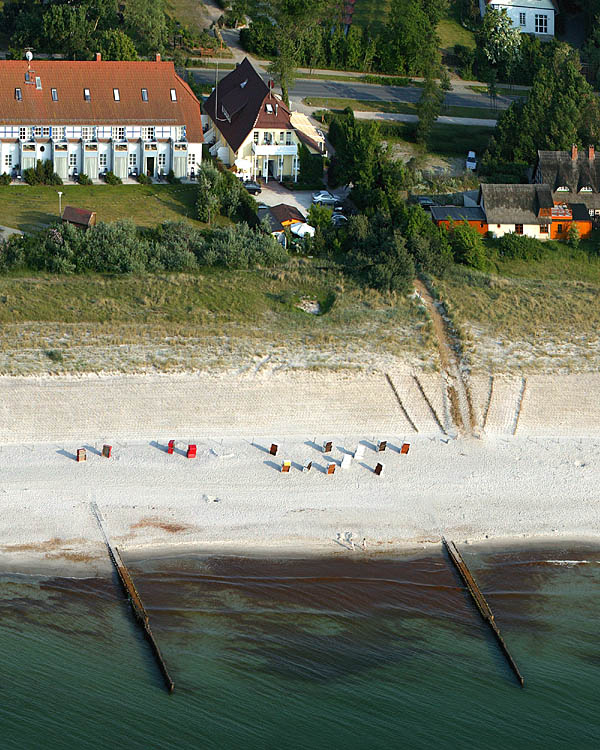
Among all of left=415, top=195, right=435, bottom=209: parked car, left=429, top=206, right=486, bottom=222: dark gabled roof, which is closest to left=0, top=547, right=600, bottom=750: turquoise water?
left=429, top=206, right=486, bottom=222: dark gabled roof

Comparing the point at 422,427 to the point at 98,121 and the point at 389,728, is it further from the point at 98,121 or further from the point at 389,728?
the point at 98,121

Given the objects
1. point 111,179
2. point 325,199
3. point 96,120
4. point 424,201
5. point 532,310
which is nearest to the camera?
point 532,310

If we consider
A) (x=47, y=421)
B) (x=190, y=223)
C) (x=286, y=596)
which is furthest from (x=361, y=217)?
(x=286, y=596)

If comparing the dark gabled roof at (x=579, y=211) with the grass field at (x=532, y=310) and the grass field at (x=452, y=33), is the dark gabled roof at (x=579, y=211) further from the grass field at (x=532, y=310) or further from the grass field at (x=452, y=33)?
the grass field at (x=452, y=33)

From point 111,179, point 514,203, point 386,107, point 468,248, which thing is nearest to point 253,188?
point 111,179

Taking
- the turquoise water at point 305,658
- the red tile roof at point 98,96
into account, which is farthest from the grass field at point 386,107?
the turquoise water at point 305,658

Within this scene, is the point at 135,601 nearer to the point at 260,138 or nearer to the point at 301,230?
the point at 301,230
